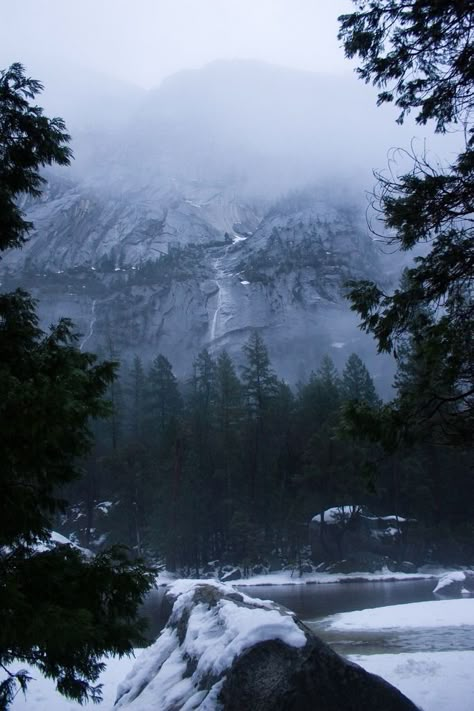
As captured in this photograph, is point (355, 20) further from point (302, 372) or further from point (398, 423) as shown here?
point (302, 372)

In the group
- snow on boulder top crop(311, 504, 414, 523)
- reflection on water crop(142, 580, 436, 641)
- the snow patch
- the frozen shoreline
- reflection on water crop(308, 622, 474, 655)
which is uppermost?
snow on boulder top crop(311, 504, 414, 523)

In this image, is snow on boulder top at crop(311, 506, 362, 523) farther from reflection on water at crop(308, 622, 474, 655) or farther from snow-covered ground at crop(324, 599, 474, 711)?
reflection on water at crop(308, 622, 474, 655)

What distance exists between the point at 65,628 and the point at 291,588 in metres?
32.0

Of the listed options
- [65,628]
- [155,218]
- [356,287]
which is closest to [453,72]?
[356,287]

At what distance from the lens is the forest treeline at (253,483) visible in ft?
135

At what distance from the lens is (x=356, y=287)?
736cm

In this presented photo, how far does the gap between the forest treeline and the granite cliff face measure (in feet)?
128

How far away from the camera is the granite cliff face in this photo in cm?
10925

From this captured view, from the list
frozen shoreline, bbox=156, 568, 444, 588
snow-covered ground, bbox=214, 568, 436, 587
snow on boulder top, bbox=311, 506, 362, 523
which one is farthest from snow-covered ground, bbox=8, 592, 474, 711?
snow on boulder top, bbox=311, 506, 362, 523

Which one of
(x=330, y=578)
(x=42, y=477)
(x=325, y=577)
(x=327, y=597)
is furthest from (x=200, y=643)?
(x=325, y=577)

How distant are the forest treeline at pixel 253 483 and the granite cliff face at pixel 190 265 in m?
39.0

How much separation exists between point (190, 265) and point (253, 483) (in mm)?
85349

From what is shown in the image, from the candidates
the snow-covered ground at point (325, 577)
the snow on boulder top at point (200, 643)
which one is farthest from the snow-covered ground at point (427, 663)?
the snow-covered ground at point (325, 577)

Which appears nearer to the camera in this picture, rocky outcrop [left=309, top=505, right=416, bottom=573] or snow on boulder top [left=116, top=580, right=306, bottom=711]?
snow on boulder top [left=116, top=580, right=306, bottom=711]
